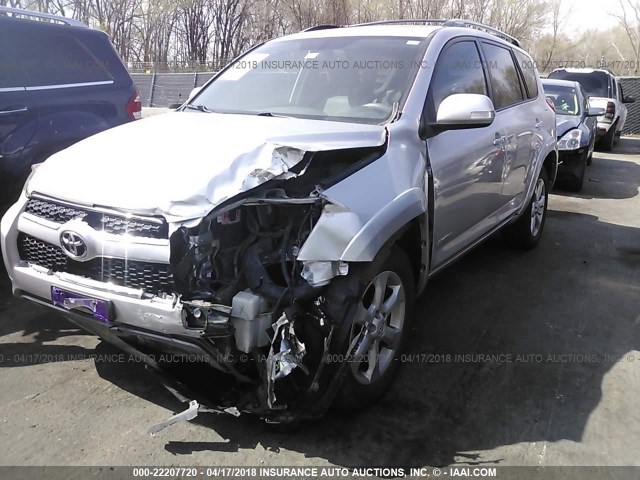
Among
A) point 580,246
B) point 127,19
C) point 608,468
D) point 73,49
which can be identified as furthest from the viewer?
point 127,19

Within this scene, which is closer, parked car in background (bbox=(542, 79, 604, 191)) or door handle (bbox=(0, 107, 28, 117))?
door handle (bbox=(0, 107, 28, 117))

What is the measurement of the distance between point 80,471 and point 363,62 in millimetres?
2877

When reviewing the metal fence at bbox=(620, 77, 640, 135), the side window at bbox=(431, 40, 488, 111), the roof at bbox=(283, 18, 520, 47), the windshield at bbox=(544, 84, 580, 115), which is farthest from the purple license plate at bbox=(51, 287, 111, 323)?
the metal fence at bbox=(620, 77, 640, 135)

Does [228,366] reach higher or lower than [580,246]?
higher

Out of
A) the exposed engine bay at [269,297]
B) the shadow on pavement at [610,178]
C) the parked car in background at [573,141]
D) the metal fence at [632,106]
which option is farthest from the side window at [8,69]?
the metal fence at [632,106]

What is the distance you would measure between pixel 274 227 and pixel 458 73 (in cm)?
212

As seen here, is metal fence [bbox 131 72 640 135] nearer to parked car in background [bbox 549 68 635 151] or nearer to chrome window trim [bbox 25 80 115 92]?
parked car in background [bbox 549 68 635 151]

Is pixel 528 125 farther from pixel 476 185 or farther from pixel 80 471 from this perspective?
pixel 80 471

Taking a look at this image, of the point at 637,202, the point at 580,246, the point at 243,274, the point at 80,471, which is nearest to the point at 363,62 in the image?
the point at 243,274

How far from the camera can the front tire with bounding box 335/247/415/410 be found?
2736 mm

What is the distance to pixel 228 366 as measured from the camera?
7.96ft

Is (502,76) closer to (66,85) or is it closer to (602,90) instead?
(66,85)

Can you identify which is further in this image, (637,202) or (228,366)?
(637,202)

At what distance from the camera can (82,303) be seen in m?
2.57
